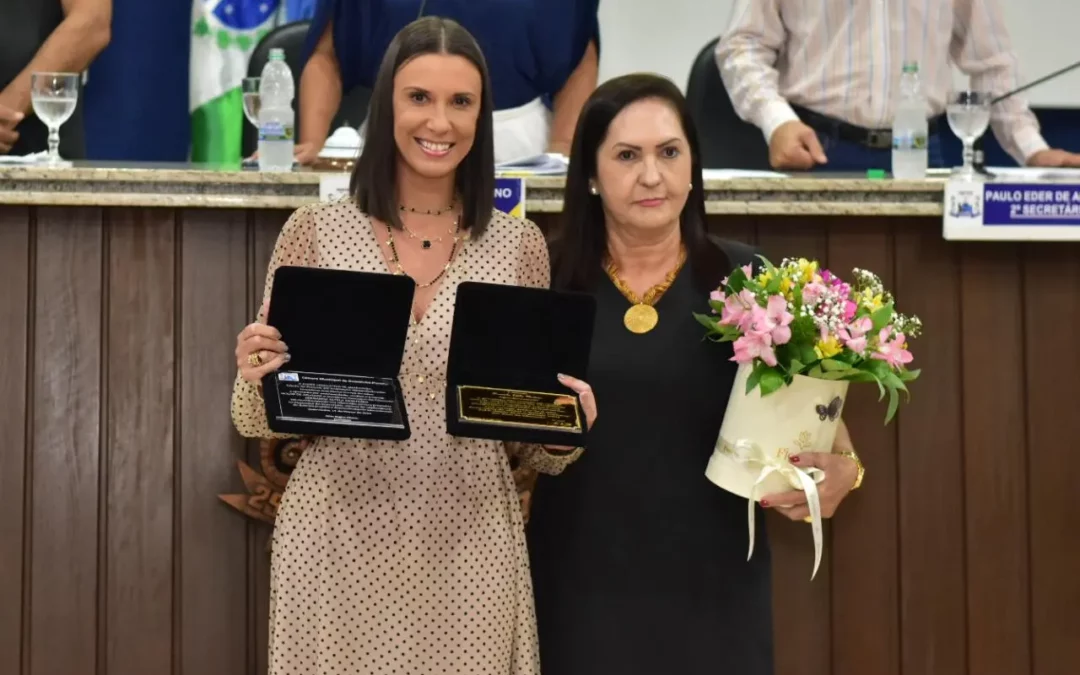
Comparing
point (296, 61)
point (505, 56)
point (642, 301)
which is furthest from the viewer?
point (296, 61)

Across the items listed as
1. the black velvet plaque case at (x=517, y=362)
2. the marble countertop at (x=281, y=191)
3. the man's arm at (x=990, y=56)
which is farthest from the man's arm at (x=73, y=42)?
the man's arm at (x=990, y=56)

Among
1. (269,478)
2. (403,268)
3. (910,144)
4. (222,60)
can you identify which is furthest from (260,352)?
(222,60)

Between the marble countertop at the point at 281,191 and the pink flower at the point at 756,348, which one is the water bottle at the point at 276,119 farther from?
the pink flower at the point at 756,348

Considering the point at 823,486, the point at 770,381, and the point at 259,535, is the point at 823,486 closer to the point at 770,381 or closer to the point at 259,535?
the point at 770,381

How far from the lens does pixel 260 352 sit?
151 centimetres

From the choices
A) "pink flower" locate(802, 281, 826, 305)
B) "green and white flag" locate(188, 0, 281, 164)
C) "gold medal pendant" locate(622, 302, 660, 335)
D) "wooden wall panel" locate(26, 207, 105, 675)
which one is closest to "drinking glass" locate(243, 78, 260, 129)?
"wooden wall panel" locate(26, 207, 105, 675)

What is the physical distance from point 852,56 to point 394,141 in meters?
1.67

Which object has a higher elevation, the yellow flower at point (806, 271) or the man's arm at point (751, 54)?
the man's arm at point (751, 54)

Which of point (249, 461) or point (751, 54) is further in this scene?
point (751, 54)

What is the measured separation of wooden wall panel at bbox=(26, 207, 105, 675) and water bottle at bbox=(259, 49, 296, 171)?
336 millimetres

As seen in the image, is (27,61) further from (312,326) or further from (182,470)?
(312,326)

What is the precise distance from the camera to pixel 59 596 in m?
1.93

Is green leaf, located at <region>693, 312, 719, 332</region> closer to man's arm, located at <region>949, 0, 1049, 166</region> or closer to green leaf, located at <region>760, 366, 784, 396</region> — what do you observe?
green leaf, located at <region>760, 366, 784, 396</region>

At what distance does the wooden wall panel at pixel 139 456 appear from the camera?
195 cm
